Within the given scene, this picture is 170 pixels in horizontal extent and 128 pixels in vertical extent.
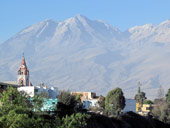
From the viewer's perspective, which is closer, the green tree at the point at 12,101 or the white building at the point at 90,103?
the green tree at the point at 12,101

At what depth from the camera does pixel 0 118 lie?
34531 mm

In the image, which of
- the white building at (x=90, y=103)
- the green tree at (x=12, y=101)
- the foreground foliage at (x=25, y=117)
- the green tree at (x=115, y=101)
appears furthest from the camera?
the white building at (x=90, y=103)

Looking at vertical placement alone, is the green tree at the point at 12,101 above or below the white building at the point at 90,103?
below

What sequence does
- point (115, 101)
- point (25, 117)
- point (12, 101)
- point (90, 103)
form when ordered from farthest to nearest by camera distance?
point (90, 103)
point (115, 101)
point (12, 101)
point (25, 117)

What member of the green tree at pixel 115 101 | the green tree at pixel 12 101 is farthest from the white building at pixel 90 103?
the green tree at pixel 12 101

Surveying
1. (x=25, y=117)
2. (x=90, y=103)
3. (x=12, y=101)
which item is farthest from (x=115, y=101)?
(x=25, y=117)

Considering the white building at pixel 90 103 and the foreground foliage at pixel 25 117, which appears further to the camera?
the white building at pixel 90 103

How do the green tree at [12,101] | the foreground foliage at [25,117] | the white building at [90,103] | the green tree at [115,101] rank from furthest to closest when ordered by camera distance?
the white building at [90,103]
the green tree at [115,101]
the green tree at [12,101]
the foreground foliage at [25,117]

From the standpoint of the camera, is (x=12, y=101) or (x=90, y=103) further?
(x=90, y=103)

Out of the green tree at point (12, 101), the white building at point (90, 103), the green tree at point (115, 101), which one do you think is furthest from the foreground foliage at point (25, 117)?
the white building at point (90, 103)

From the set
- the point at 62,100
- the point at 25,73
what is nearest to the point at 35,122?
the point at 62,100

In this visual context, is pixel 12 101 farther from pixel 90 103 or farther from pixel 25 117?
pixel 90 103

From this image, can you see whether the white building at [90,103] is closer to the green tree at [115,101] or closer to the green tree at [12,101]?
the green tree at [115,101]

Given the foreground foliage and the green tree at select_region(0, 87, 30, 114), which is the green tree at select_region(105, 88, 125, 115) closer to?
the foreground foliage
